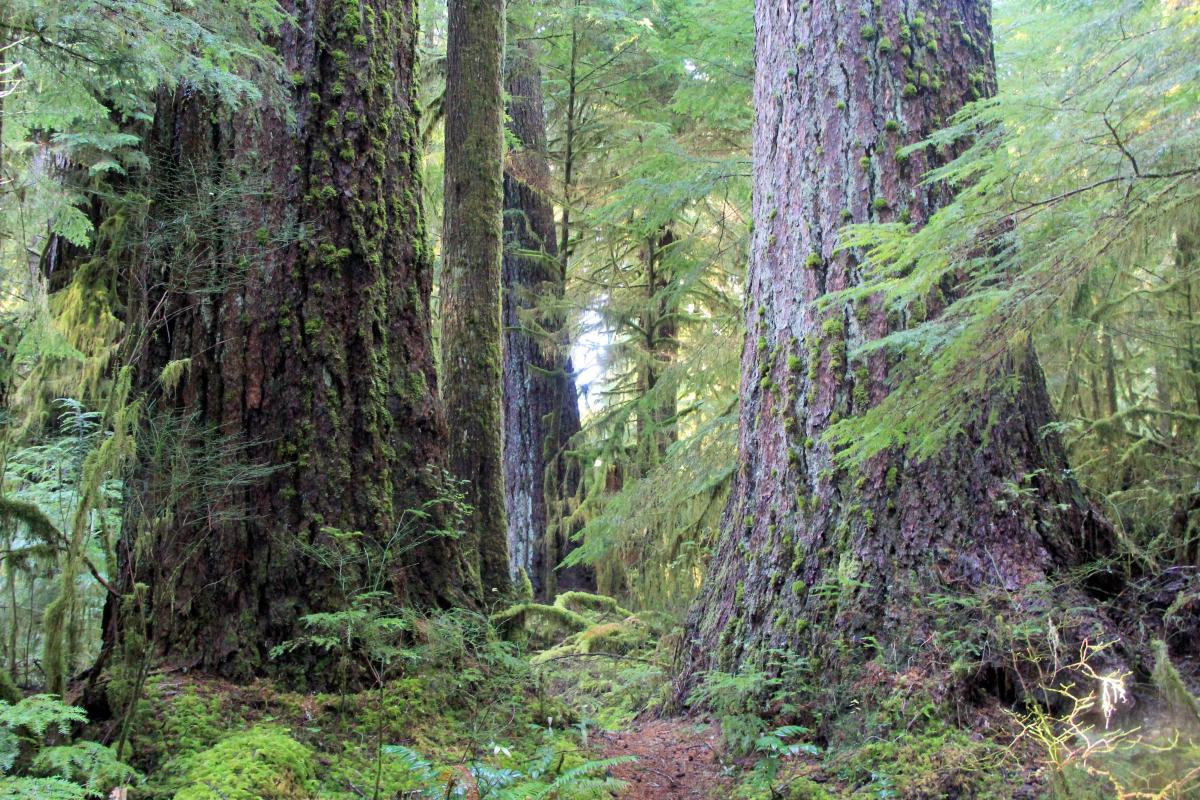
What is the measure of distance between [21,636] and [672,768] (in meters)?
3.41

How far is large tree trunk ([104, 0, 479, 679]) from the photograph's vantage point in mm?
3322

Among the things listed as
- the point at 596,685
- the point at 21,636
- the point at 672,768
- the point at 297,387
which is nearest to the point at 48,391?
the point at 21,636

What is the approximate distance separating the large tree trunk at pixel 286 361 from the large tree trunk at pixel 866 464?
1675 mm

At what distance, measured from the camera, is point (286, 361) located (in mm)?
3627

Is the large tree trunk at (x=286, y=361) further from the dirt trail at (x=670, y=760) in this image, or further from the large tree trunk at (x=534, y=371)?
the large tree trunk at (x=534, y=371)

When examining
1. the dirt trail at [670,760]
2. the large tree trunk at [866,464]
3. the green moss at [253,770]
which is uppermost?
the large tree trunk at [866,464]

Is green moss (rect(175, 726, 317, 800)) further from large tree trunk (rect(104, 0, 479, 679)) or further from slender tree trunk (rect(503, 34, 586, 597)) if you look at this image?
slender tree trunk (rect(503, 34, 586, 597))

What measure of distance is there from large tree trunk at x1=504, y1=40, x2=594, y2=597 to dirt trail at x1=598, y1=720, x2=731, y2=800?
592 cm

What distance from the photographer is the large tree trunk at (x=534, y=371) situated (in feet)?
34.2

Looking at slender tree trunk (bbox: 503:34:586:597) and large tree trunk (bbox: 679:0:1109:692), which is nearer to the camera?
large tree trunk (bbox: 679:0:1109:692)

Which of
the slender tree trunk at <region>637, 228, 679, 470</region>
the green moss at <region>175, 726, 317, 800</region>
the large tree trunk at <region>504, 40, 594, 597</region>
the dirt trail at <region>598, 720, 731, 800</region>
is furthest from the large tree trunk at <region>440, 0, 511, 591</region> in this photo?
the large tree trunk at <region>504, 40, 594, 597</region>

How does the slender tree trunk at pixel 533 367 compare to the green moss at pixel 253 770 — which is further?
the slender tree trunk at pixel 533 367

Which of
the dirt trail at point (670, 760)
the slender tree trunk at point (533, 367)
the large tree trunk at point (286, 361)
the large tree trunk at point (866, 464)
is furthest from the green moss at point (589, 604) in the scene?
the large tree trunk at point (286, 361)

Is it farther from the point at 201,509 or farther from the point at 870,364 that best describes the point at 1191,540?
the point at 201,509
